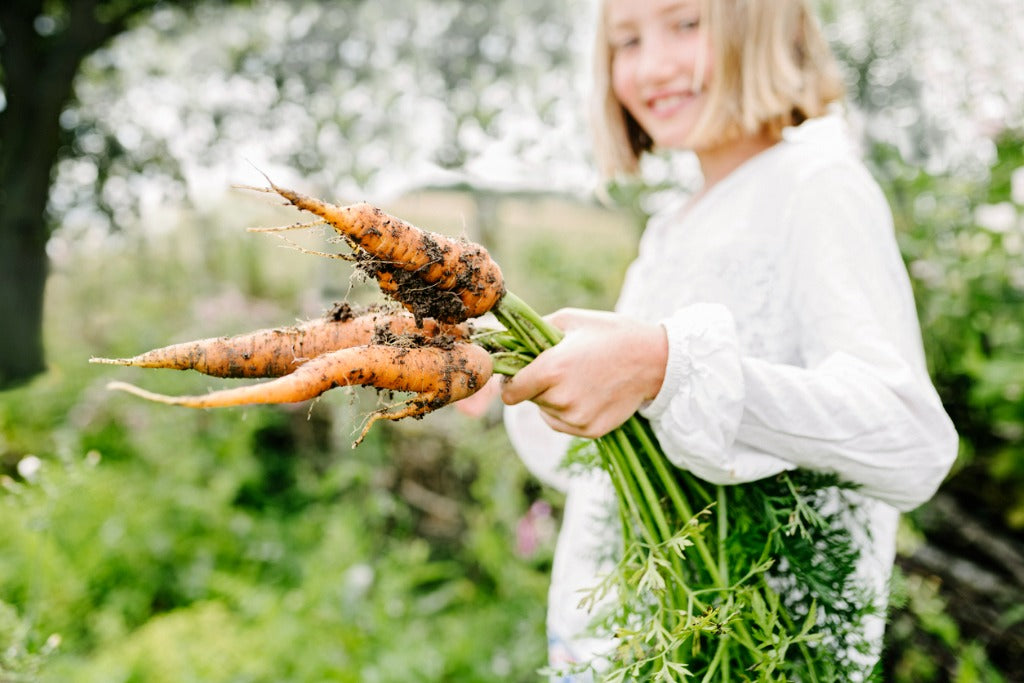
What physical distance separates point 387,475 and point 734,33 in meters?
2.71

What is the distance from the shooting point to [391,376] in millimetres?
882

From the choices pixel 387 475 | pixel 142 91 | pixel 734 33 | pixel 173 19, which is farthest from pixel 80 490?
pixel 734 33

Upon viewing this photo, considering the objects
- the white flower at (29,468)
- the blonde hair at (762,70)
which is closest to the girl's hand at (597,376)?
the blonde hair at (762,70)

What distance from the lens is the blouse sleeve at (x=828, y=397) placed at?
2.88 feet

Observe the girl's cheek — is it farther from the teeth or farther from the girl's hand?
the girl's hand

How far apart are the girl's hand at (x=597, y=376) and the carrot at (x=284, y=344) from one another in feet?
0.43

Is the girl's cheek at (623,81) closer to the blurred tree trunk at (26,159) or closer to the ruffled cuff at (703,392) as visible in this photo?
the ruffled cuff at (703,392)

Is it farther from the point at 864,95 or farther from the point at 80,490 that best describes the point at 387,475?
the point at 864,95

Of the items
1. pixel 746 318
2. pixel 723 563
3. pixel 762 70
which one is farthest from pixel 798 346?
pixel 762 70

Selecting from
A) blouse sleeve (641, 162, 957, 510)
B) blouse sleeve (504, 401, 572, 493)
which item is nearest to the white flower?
blouse sleeve (504, 401, 572, 493)

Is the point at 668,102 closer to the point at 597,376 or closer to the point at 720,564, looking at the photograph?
the point at 597,376

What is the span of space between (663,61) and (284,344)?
80 centimetres

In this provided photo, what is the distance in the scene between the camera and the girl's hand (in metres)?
0.86

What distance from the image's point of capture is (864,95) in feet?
9.66
